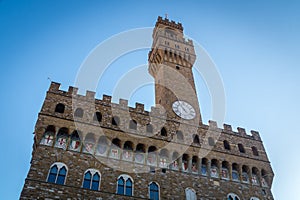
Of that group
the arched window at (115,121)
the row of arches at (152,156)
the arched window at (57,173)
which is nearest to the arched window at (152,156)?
the row of arches at (152,156)

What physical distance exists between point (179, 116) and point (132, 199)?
7.70 metres

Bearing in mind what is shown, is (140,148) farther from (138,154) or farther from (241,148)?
(241,148)

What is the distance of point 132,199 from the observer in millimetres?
16172

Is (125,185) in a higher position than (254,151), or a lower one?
lower

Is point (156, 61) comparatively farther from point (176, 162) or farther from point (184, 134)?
point (176, 162)

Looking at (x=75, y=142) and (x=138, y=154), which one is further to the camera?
(x=138, y=154)

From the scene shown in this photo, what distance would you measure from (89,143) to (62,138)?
1.61 metres

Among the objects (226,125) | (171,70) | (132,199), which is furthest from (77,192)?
(171,70)

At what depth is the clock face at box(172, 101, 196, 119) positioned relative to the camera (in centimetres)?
2216

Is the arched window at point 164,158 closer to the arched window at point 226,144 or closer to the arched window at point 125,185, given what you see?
the arched window at point 125,185

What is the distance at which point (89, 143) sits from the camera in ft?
58.6

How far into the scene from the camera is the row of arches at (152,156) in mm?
17516

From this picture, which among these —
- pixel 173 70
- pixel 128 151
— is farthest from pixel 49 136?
pixel 173 70

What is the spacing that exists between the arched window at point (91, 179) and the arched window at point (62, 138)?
2071 mm
